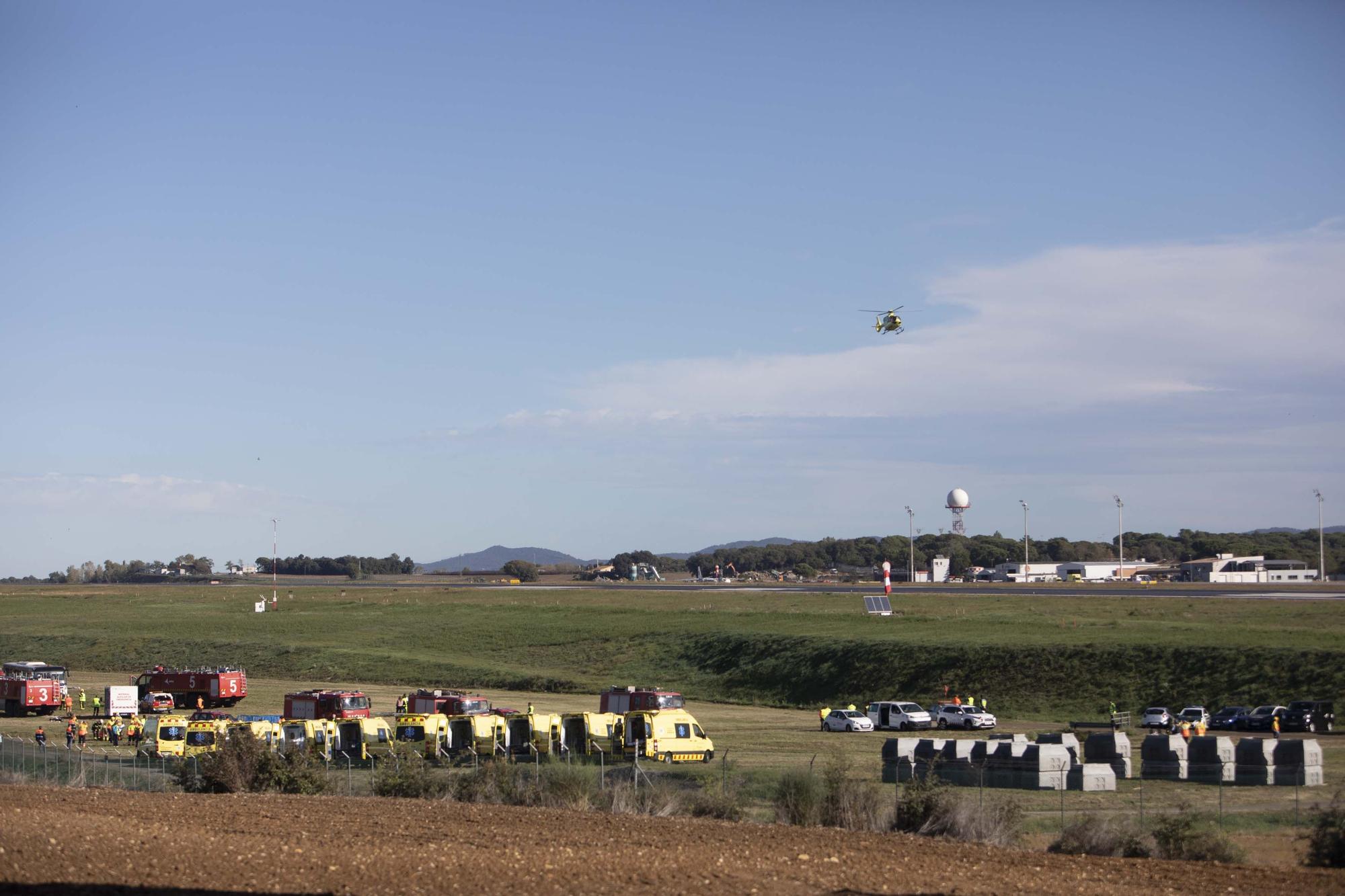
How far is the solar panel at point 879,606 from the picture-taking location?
77.4 m

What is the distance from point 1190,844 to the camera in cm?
2036

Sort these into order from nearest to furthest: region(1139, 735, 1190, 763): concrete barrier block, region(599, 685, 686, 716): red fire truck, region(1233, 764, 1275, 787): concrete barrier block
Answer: region(1233, 764, 1275, 787): concrete barrier block, region(1139, 735, 1190, 763): concrete barrier block, region(599, 685, 686, 716): red fire truck

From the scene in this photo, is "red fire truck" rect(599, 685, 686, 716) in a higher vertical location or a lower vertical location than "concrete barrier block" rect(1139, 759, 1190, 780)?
higher

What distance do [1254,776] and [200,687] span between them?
139ft

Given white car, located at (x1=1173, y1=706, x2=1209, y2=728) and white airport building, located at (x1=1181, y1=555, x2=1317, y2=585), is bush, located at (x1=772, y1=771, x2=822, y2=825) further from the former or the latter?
white airport building, located at (x1=1181, y1=555, x2=1317, y2=585)

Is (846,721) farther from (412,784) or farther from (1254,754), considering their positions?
(412,784)

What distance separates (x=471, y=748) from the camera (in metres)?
37.4

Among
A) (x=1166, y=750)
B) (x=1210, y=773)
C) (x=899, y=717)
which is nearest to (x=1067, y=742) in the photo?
(x=1166, y=750)

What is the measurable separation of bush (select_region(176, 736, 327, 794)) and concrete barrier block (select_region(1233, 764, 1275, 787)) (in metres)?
21.7

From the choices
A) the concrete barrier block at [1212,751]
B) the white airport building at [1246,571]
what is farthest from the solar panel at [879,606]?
the white airport building at [1246,571]

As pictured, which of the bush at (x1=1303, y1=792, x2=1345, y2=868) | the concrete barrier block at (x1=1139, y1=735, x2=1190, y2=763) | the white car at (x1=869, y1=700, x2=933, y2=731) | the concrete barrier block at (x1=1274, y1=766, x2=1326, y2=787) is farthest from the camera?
the white car at (x1=869, y1=700, x2=933, y2=731)

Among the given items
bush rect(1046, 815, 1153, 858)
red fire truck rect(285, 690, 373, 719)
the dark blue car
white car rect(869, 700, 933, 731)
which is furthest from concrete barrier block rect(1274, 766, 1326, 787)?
red fire truck rect(285, 690, 373, 719)

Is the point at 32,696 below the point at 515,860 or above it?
below

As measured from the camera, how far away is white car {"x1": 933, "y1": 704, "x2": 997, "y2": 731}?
4534 cm
